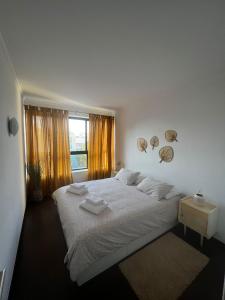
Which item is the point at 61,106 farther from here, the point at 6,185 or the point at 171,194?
the point at 171,194

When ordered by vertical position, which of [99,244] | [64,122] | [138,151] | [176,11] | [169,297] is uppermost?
[176,11]

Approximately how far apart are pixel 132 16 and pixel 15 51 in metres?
1.27

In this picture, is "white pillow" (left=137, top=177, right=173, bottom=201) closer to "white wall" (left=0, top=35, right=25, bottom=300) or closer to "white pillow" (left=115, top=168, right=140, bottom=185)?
"white pillow" (left=115, top=168, right=140, bottom=185)

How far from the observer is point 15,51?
4.74ft

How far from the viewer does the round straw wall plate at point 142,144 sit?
330cm

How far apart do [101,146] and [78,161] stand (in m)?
0.84

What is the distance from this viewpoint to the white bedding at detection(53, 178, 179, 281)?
142cm

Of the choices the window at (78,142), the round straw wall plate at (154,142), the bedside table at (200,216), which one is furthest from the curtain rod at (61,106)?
the bedside table at (200,216)

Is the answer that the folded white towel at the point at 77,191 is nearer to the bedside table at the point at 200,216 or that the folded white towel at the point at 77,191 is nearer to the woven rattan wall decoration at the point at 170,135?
the bedside table at the point at 200,216

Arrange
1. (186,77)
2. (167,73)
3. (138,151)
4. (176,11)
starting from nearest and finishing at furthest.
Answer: (176,11), (167,73), (186,77), (138,151)

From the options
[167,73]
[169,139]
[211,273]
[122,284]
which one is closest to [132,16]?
[167,73]

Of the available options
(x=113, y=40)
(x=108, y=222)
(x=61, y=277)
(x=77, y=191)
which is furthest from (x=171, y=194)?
(x=113, y=40)

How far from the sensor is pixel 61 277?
1.54 meters

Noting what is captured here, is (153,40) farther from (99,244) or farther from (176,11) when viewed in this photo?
(99,244)
